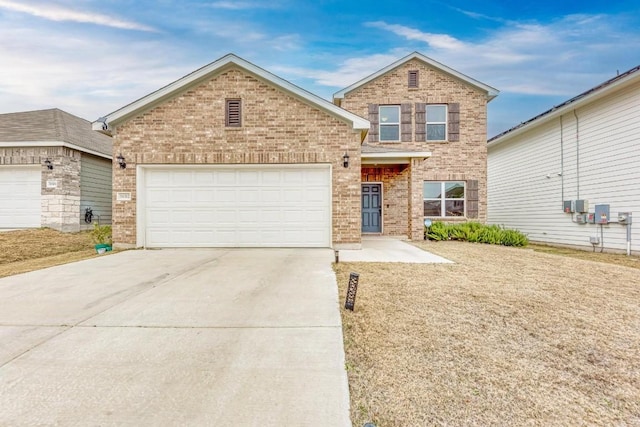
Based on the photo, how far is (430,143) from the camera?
13781 mm

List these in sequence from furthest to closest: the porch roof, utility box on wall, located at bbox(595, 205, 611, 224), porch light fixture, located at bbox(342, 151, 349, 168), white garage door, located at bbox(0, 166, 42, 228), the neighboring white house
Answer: white garage door, located at bbox(0, 166, 42, 228) < the porch roof < utility box on wall, located at bbox(595, 205, 611, 224) < the neighboring white house < porch light fixture, located at bbox(342, 151, 349, 168)

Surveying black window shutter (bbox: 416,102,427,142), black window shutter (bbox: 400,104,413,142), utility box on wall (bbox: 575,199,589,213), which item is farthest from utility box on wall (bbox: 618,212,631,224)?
black window shutter (bbox: 400,104,413,142)

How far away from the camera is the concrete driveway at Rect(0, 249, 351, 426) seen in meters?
2.14

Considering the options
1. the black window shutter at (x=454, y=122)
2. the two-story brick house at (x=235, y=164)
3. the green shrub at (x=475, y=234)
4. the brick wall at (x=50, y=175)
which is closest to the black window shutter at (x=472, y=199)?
the green shrub at (x=475, y=234)

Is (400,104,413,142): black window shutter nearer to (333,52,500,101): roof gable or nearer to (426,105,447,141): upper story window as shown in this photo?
(426,105,447,141): upper story window

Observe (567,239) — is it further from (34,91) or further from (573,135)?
(34,91)

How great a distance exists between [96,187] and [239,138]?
8.77 meters

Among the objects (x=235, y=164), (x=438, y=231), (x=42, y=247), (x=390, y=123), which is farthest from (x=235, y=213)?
(x=390, y=123)

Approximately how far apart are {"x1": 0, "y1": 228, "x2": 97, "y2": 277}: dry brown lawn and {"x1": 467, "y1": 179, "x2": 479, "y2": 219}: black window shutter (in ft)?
43.1

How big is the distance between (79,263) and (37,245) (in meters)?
4.41

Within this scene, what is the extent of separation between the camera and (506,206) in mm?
15914

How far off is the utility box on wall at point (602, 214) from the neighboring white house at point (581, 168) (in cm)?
3

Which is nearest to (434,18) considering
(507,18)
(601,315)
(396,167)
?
(507,18)

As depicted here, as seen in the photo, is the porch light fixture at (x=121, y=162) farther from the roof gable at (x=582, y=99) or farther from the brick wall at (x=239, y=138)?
the roof gable at (x=582, y=99)
